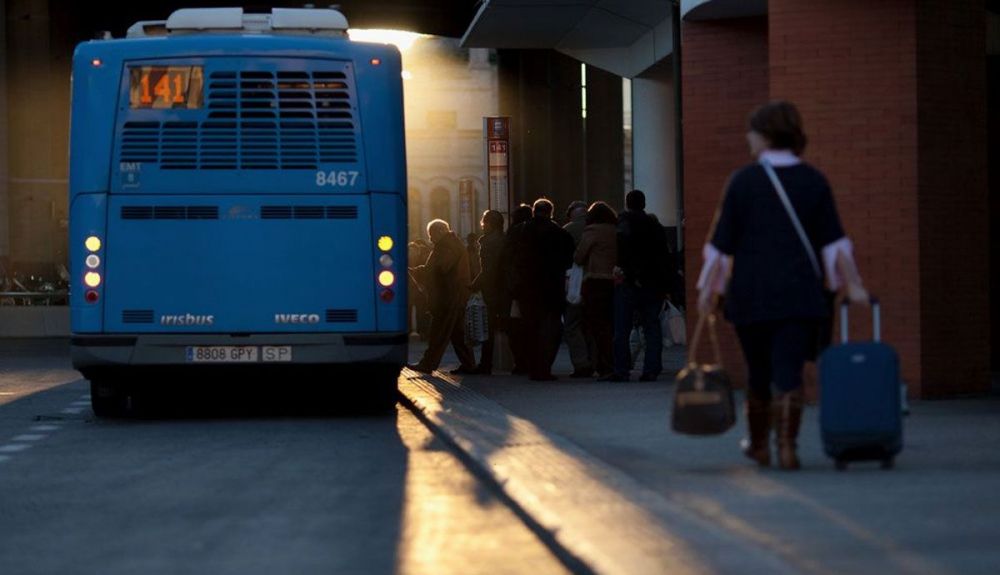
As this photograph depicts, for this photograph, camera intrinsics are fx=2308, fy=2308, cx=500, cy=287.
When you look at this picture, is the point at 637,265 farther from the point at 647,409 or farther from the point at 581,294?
the point at 647,409

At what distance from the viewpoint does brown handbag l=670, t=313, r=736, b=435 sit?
10578 mm

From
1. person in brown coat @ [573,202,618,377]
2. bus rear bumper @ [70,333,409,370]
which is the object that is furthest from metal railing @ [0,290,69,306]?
bus rear bumper @ [70,333,409,370]

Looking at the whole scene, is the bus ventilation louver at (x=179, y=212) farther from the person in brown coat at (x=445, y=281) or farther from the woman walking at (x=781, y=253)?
the woman walking at (x=781, y=253)

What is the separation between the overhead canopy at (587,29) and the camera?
33969 mm

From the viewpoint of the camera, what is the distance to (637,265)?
20375 millimetres

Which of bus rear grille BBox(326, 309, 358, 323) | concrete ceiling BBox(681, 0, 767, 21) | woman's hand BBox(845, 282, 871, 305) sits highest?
concrete ceiling BBox(681, 0, 767, 21)

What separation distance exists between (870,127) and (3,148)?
4881cm

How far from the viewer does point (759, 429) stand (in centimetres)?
1110

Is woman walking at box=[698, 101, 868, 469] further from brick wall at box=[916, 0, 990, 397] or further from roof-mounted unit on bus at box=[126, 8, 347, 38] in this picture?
roof-mounted unit on bus at box=[126, 8, 347, 38]

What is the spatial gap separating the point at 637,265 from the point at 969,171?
4107 mm

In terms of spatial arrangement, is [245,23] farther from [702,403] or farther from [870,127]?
[702,403]

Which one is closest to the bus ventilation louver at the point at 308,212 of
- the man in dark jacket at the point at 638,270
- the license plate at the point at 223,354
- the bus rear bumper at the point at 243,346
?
the bus rear bumper at the point at 243,346

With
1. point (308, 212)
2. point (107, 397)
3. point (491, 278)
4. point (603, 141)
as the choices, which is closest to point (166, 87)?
point (308, 212)

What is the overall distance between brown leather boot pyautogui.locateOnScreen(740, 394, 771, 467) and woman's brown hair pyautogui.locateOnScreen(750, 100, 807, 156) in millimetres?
1227
